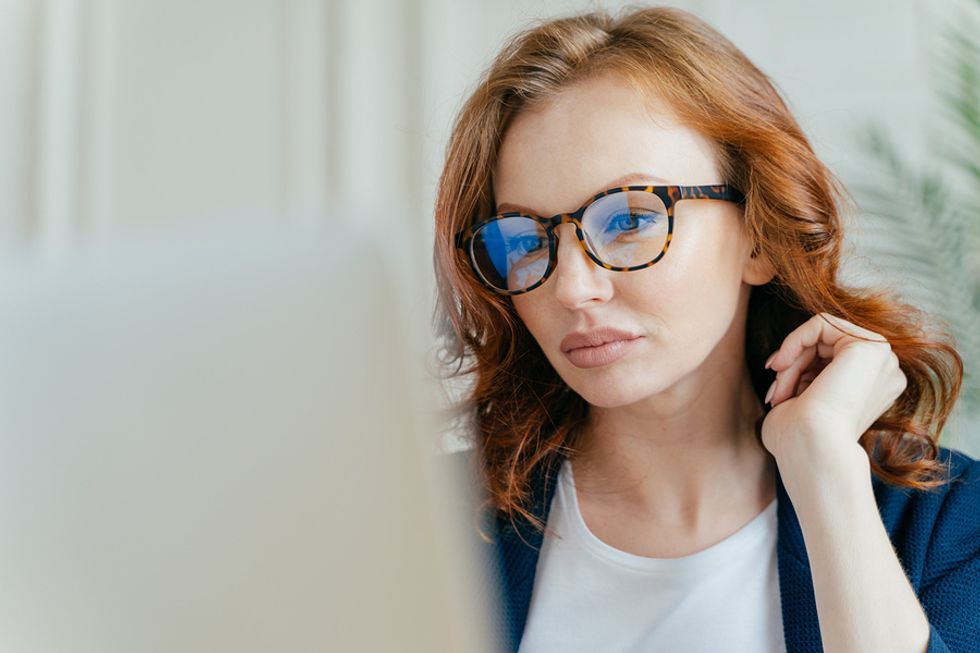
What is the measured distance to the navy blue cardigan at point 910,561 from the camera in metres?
1.08

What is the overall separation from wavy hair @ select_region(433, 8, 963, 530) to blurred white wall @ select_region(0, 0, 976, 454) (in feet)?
2.48

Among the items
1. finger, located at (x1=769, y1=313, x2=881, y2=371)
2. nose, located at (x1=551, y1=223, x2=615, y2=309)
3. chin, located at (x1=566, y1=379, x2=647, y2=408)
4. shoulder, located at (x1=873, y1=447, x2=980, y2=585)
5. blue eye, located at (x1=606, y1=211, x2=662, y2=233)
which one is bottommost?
shoulder, located at (x1=873, y1=447, x2=980, y2=585)

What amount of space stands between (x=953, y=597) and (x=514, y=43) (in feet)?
2.97

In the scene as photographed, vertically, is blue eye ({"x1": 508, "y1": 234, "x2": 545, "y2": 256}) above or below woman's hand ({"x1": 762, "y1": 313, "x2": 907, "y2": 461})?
above

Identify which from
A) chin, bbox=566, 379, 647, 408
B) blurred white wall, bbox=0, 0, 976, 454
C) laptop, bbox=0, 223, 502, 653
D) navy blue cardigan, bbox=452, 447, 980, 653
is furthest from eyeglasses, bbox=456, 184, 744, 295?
blurred white wall, bbox=0, 0, 976, 454

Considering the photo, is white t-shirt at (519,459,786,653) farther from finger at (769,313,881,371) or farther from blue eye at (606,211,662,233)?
blue eye at (606,211,662,233)

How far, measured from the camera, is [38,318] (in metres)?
0.31

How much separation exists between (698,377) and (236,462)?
101 cm

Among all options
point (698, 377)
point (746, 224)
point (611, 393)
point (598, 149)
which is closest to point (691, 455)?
point (698, 377)

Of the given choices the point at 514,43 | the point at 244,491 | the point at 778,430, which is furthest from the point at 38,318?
the point at 514,43

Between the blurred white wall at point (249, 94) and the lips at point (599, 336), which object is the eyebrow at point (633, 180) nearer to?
the lips at point (599, 336)

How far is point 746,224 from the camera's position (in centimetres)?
116

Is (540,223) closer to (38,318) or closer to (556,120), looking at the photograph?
Answer: (556,120)

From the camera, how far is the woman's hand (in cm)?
108
